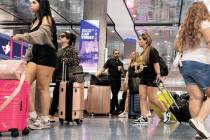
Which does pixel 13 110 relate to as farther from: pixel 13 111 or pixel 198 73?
pixel 198 73

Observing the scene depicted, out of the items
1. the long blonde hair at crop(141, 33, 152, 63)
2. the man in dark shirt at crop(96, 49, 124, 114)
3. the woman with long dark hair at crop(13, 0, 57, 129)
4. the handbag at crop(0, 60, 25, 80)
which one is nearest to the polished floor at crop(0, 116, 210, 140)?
the woman with long dark hair at crop(13, 0, 57, 129)

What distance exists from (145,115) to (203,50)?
2.65 metres

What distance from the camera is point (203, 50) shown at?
4566 mm

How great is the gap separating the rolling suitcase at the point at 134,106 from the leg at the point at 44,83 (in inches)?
147

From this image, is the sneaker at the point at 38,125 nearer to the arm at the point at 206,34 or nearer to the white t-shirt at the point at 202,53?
the white t-shirt at the point at 202,53

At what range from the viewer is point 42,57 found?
195 inches

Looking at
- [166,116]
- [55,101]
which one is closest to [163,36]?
→ [166,116]

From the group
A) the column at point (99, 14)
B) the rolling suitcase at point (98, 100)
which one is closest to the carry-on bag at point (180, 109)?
the rolling suitcase at point (98, 100)

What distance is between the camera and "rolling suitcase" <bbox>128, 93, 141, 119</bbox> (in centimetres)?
862

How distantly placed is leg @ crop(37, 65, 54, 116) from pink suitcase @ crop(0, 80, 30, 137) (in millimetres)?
472

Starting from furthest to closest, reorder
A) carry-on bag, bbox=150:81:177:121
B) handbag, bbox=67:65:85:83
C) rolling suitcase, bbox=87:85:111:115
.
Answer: rolling suitcase, bbox=87:85:111:115 → carry-on bag, bbox=150:81:177:121 → handbag, bbox=67:65:85:83

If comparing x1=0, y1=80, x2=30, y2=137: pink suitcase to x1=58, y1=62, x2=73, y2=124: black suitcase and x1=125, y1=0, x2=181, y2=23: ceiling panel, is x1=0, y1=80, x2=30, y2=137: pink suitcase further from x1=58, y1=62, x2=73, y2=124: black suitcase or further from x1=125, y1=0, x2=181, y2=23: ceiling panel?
x1=125, y1=0, x2=181, y2=23: ceiling panel

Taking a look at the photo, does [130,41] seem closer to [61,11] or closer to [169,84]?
[169,84]

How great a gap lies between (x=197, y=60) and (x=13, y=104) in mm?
2123
